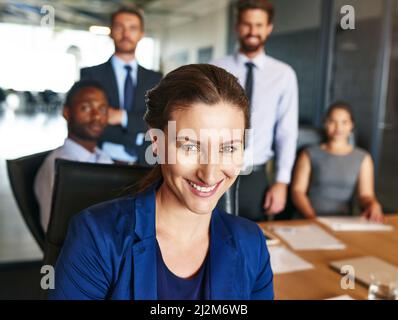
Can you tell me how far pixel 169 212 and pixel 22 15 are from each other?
77.6 inches

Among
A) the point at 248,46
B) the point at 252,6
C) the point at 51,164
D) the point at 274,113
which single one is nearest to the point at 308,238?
the point at 274,113

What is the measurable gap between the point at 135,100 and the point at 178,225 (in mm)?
499

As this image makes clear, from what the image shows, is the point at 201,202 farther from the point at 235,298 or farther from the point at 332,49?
the point at 332,49

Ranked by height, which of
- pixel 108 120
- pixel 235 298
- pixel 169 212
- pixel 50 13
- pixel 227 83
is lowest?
pixel 235 298

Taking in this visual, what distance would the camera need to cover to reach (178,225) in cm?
92

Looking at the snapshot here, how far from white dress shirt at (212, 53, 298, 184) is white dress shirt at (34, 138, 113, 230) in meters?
0.49

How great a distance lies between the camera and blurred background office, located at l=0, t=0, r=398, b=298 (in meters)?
1.95

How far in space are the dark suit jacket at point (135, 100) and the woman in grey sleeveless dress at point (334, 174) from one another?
99cm

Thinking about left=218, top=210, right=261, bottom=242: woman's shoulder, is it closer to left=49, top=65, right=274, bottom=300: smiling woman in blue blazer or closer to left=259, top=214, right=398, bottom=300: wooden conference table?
left=49, top=65, right=274, bottom=300: smiling woman in blue blazer

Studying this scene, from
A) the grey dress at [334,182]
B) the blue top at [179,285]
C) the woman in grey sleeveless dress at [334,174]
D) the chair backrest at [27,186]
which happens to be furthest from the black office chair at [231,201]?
the grey dress at [334,182]

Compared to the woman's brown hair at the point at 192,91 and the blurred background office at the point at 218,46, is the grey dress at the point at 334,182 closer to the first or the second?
the blurred background office at the point at 218,46

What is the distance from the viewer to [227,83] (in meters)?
0.80

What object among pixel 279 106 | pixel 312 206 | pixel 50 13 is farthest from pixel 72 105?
pixel 312 206

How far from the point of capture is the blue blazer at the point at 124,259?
804 mm
